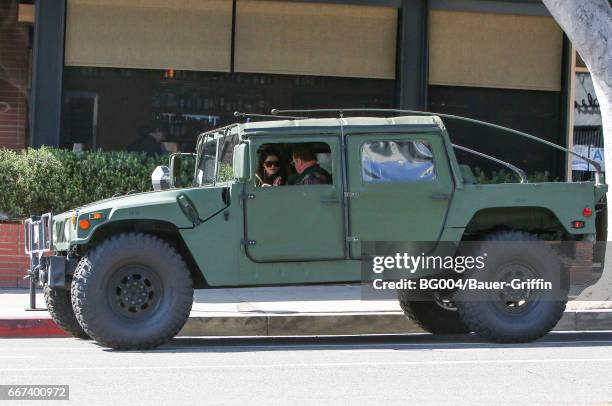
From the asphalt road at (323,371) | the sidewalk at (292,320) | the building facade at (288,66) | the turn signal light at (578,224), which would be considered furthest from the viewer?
the building facade at (288,66)

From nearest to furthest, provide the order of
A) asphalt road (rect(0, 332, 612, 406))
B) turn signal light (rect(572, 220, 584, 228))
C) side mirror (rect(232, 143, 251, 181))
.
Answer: asphalt road (rect(0, 332, 612, 406))
side mirror (rect(232, 143, 251, 181))
turn signal light (rect(572, 220, 584, 228))

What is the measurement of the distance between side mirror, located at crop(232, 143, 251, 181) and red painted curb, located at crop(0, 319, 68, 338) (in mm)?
2846

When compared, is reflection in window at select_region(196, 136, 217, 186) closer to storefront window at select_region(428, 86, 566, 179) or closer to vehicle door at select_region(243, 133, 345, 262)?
vehicle door at select_region(243, 133, 345, 262)

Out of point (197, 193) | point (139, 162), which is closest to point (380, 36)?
point (139, 162)

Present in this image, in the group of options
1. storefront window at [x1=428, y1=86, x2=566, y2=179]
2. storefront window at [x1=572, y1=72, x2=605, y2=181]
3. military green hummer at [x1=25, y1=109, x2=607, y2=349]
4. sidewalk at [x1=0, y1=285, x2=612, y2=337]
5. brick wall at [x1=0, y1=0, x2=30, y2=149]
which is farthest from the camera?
storefront window at [x1=572, y1=72, x2=605, y2=181]

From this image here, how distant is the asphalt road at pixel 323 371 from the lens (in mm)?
7457

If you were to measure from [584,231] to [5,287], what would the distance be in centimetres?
793

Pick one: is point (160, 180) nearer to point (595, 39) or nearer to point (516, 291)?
point (516, 291)

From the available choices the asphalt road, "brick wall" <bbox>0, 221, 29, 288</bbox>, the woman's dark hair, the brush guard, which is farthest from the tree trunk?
"brick wall" <bbox>0, 221, 29, 288</bbox>

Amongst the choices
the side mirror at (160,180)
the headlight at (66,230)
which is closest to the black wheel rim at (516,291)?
the side mirror at (160,180)

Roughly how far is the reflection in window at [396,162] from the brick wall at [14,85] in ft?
27.0

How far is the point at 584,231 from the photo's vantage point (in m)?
10.3

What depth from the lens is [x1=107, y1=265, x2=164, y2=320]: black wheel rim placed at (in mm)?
9695

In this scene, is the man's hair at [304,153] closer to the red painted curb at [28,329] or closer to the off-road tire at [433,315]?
the off-road tire at [433,315]
